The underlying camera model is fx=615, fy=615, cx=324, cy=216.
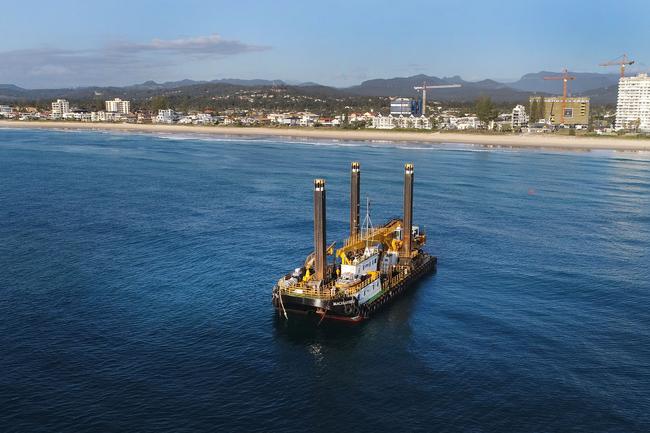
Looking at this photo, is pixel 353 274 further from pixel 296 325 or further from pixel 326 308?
pixel 296 325

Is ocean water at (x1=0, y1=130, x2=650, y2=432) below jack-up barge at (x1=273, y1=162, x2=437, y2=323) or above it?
below

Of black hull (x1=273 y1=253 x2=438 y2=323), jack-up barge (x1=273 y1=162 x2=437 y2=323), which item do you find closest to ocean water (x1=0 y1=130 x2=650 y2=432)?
black hull (x1=273 y1=253 x2=438 y2=323)

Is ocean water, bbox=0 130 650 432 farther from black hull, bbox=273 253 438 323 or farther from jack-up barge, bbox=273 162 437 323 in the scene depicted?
jack-up barge, bbox=273 162 437 323

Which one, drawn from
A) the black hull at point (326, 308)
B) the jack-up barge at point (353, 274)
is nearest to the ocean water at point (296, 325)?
the black hull at point (326, 308)

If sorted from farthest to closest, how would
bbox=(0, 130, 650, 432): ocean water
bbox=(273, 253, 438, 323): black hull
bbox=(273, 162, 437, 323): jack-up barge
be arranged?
bbox=(273, 162, 437, 323): jack-up barge < bbox=(273, 253, 438, 323): black hull < bbox=(0, 130, 650, 432): ocean water

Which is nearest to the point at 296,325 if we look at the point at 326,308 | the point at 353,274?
the point at 326,308

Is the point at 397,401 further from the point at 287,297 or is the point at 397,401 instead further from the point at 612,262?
the point at 612,262

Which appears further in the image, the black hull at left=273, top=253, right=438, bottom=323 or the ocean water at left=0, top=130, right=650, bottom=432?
the black hull at left=273, top=253, right=438, bottom=323
